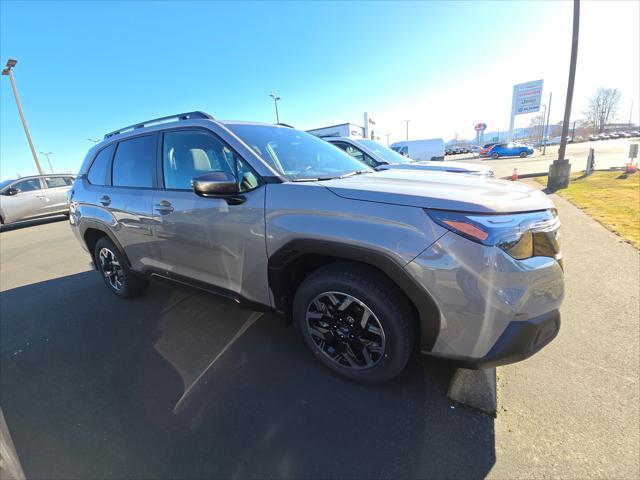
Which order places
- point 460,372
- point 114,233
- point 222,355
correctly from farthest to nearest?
point 114,233
point 222,355
point 460,372

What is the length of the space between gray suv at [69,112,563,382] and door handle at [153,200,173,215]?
21 millimetres

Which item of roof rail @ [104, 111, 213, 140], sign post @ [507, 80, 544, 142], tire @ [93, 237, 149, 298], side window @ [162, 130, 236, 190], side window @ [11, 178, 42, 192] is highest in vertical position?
sign post @ [507, 80, 544, 142]

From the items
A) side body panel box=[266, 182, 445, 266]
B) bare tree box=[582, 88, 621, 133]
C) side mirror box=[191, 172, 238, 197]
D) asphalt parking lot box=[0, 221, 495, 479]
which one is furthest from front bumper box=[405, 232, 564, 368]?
bare tree box=[582, 88, 621, 133]

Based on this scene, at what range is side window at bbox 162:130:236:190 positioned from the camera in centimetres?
252

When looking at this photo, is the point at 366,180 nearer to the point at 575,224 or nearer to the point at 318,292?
the point at 318,292

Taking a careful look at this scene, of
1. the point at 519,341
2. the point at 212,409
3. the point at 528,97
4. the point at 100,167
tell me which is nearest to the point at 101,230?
the point at 100,167

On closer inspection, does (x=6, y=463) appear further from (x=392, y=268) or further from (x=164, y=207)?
(x=164, y=207)

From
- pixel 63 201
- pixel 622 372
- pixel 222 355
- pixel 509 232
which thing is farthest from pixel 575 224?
pixel 63 201

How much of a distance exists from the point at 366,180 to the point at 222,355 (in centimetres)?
187

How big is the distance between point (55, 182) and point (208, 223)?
1261 centimetres

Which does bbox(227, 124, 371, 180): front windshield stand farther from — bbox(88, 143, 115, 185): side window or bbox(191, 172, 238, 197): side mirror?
bbox(88, 143, 115, 185): side window

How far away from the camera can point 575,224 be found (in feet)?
19.2

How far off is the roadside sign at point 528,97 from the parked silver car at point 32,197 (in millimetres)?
52113

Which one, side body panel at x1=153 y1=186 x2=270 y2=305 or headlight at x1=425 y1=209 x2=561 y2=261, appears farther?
side body panel at x1=153 y1=186 x2=270 y2=305
